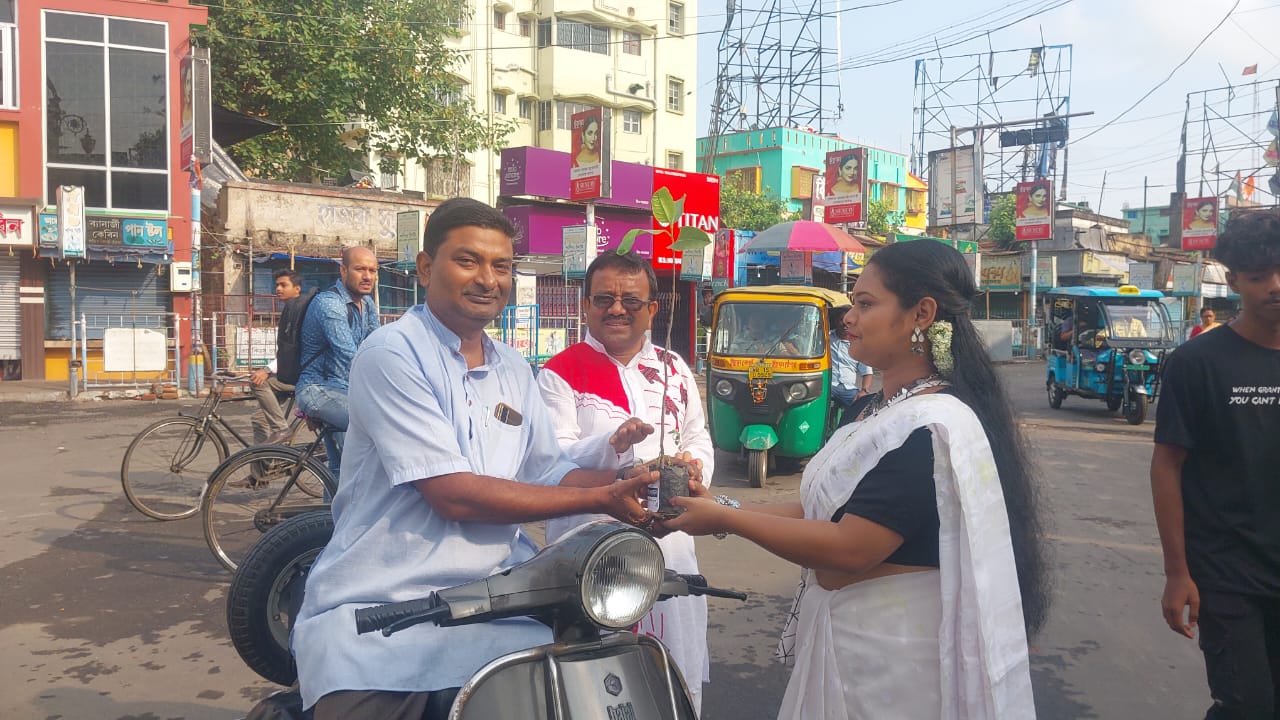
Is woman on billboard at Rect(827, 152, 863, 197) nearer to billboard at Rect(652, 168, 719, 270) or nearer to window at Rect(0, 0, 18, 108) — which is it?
billboard at Rect(652, 168, 719, 270)

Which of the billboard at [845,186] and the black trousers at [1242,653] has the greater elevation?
the billboard at [845,186]

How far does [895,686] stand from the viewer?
1.95 meters

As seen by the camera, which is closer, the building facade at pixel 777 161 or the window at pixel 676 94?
the window at pixel 676 94

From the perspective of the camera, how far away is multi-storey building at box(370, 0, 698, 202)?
33.7 meters

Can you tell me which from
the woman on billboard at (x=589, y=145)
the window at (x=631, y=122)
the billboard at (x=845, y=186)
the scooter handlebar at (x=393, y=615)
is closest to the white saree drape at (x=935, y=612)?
the scooter handlebar at (x=393, y=615)

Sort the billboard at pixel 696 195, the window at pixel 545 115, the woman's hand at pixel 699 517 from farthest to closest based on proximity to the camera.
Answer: the window at pixel 545 115 → the billboard at pixel 696 195 → the woman's hand at pixel 699 517

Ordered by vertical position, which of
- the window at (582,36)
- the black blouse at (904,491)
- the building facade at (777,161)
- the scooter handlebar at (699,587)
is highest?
the window at (582,36)

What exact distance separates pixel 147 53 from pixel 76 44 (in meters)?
1.27

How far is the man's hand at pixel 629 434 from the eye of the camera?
7.73 ft

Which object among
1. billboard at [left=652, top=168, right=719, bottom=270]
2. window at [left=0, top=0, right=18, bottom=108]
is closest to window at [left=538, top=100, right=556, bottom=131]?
billboard at [left=652, top=168, right=719, bottom=270]

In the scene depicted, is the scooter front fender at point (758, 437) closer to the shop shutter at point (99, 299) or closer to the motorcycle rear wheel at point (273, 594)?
the motorcycle rear wheel at point (273, 594)

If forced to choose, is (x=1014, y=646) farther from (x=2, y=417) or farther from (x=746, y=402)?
(x=2, y=417)

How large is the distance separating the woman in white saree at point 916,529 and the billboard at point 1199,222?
40.7 meters

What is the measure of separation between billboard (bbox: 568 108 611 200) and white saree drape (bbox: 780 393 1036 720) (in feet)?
58.0
